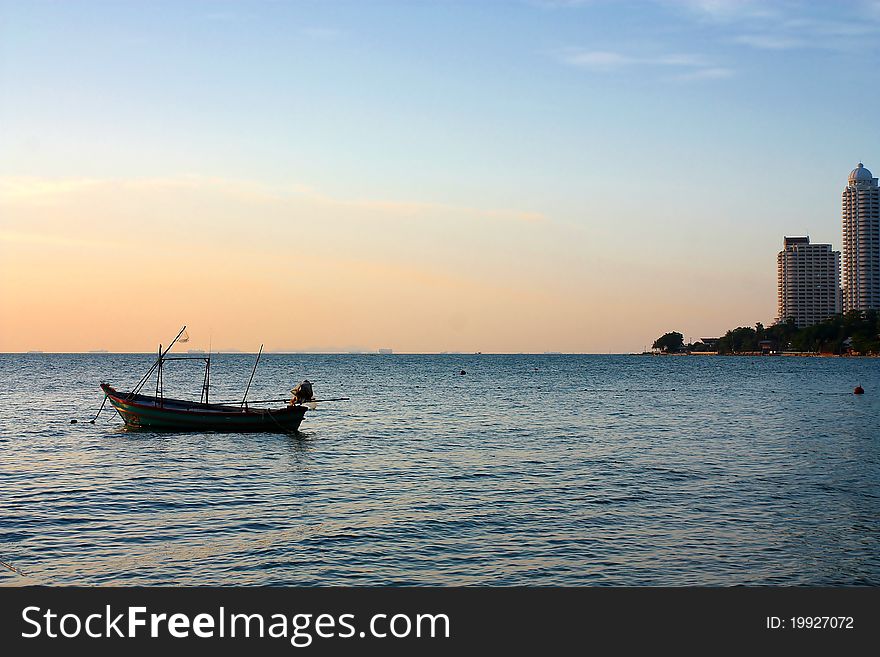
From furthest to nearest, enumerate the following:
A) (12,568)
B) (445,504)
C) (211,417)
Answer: (211,417) → (445,504) → (12,568)

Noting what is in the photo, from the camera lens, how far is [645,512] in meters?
26.6

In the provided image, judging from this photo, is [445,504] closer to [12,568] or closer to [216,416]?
[12,568]

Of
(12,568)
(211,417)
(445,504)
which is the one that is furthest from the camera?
(211,417)

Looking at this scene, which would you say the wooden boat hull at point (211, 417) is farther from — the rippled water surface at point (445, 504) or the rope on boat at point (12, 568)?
the rope on boat at point (12, 568)

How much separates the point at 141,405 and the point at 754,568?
41.3 m

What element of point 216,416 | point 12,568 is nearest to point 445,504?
point 12,568

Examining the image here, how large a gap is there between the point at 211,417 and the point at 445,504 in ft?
89.7

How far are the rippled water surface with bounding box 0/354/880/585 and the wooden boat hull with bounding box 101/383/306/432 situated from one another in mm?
976

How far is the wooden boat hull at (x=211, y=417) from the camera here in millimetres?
51406

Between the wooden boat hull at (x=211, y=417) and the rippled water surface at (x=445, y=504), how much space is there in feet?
3.20

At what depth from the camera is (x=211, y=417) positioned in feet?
169

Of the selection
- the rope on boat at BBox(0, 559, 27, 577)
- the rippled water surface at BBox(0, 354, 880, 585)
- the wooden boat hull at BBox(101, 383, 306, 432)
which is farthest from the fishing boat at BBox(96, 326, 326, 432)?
the rope on boat at BBox(0, 559, 27, 577)

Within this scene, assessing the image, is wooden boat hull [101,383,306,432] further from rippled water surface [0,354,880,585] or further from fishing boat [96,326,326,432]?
rippled water surface [0,354,880,585]
